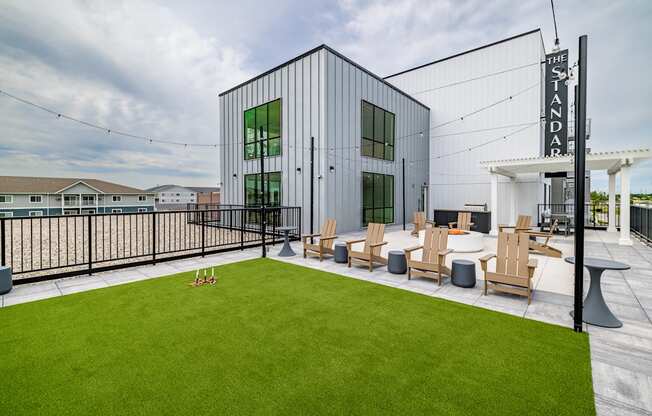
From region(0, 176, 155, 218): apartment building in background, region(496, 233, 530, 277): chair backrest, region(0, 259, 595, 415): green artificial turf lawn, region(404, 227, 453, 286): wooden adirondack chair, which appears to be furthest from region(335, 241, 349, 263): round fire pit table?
region(0, 176, 155, 218): apartment building in background

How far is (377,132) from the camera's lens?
14.5 metres

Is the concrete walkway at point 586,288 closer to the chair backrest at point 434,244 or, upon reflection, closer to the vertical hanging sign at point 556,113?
the chair backrest at point 434,244

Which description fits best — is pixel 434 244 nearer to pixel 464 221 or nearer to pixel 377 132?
pixel 464 221

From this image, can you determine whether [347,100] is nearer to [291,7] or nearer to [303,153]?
[303,153]

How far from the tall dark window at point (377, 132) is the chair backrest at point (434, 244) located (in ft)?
28.7

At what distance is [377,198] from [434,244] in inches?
358

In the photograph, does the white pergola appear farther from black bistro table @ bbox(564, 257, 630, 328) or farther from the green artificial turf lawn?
the green artificial turf lawn

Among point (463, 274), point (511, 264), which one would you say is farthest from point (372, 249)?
point (511, 264)

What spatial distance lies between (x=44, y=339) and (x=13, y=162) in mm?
9614

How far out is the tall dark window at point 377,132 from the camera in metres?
13.7

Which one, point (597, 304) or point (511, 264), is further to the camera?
point (511, 264)

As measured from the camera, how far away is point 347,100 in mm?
12523

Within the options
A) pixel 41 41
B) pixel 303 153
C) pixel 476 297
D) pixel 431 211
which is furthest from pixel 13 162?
pixel 431 211

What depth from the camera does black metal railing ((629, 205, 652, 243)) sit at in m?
9.38
